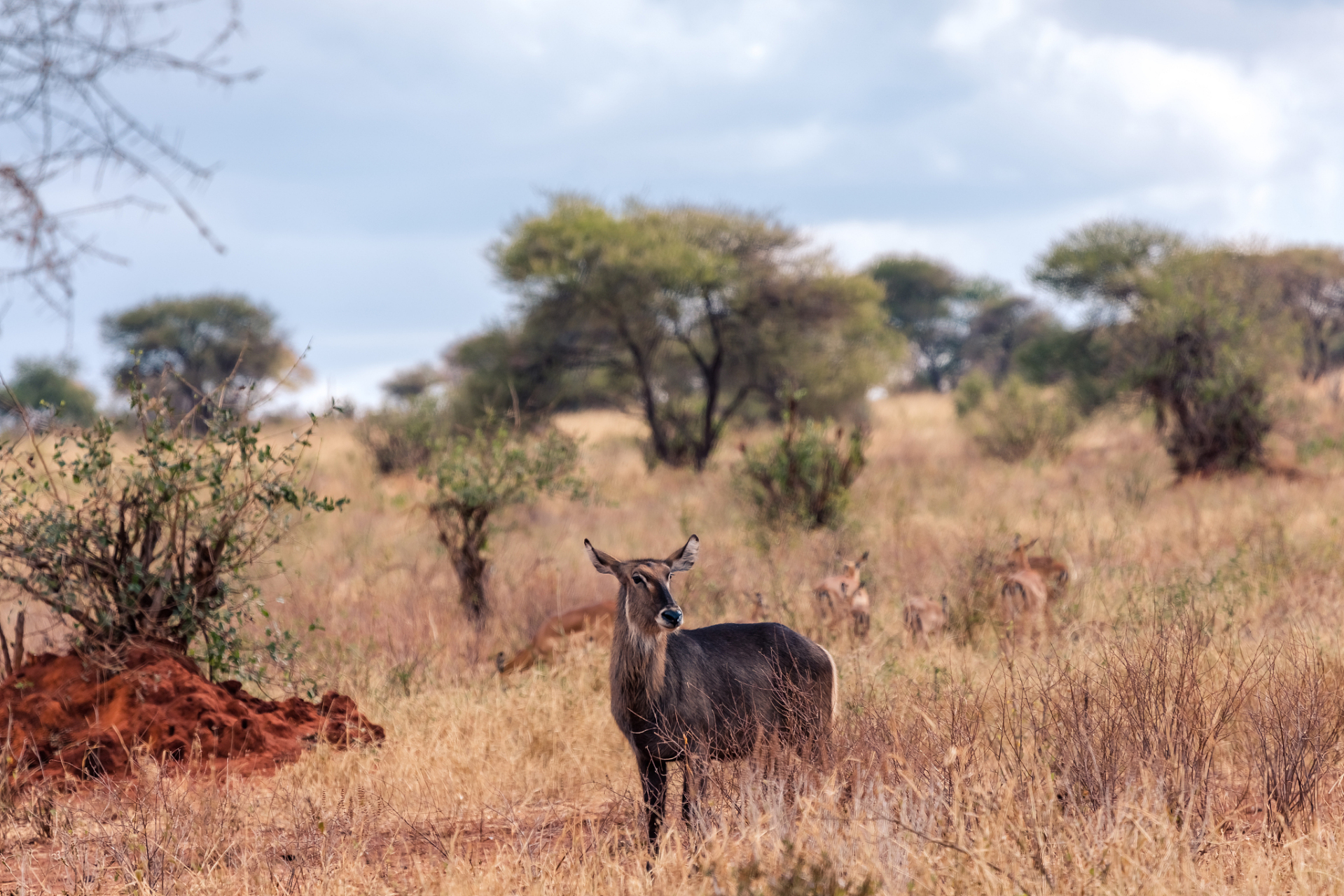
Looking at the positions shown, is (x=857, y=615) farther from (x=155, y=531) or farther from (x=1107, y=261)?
(x=1107, y=261)

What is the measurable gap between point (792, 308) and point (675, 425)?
147 inches

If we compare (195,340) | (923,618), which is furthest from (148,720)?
(195,340)

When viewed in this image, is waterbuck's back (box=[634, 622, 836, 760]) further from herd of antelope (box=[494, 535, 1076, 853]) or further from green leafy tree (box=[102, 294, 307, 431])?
green leafy tree (box=[102, 294, 307, 431])

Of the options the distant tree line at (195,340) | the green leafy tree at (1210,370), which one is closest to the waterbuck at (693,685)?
the green leafy tree at (1210,370)

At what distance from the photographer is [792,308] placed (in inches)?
1005

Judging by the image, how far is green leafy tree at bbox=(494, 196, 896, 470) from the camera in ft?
77.9

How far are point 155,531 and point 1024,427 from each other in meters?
18.9

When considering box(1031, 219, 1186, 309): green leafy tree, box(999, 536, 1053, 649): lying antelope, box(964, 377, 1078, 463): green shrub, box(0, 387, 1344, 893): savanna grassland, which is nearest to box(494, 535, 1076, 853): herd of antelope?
→ box(0, 387, 1344, 893): savanna grassland

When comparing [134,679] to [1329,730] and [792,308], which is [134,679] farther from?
[792,308]

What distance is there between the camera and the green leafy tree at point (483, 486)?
31.1ft

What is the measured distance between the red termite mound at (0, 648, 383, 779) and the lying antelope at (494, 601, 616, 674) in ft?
4.60

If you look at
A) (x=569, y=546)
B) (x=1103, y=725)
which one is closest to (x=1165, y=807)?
(x=1103, y=725)

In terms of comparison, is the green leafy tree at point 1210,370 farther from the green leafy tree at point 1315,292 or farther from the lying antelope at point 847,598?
the green leafy tree at point 1315,292

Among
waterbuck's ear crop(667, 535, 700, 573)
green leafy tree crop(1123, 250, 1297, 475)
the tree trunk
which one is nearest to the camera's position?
waterbuck's ear crop(667, 535, 700, 573)
